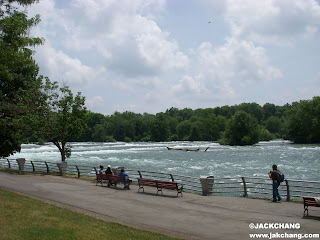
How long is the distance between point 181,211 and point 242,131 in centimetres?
8597

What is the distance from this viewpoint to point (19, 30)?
11.9m

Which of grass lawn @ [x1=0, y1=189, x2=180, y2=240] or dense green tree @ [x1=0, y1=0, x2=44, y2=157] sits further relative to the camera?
dense green tree @ [x1=0, y1=0, x2=44, y2=157]

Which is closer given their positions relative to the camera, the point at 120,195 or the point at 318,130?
the point at 120,195

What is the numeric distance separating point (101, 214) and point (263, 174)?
23216 millimetres

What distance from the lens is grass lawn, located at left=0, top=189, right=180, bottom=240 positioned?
335 inches

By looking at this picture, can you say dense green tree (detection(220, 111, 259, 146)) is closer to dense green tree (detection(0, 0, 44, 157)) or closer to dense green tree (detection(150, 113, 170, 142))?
dense green tree (detection(150, 113, 170, 142))

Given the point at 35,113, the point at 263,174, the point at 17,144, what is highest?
the point at 35,113

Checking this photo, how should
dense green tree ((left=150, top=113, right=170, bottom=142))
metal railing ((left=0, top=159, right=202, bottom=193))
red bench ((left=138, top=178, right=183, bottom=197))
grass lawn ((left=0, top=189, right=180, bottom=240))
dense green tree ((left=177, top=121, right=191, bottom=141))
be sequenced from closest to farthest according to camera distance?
grass lawn ((left=0, top=189, right=180, bottom=240))
red bench ((left=138, top=178, right=183, bottom=197))
metal railing ((left=0, top=159, right=202, bottom=193))
dense green tree ((left=177, top=121, right=191, bottom=141))
dense green tree ((left=150, top=113, right=170, bottom=142))

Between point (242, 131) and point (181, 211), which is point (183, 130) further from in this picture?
point (181, 211)

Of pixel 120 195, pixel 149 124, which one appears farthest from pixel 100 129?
pixel 120 195

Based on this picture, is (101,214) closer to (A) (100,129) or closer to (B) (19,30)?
(B) (19,30)

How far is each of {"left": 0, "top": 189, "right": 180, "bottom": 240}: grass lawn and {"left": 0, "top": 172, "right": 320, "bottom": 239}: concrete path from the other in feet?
2.99

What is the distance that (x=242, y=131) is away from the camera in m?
95.9

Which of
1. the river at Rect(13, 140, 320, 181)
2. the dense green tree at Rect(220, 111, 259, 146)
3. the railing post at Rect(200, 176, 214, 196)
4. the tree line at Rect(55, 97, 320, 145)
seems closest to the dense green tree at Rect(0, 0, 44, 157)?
the railing post at Rect(200, 176, 214, 196)
